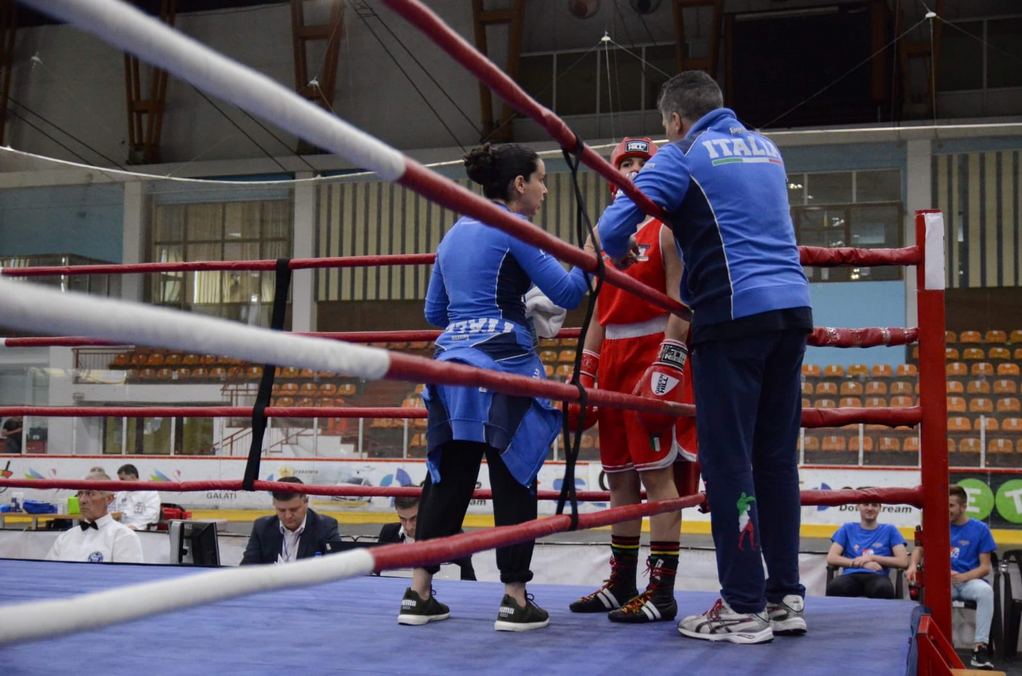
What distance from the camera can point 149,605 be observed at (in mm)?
650

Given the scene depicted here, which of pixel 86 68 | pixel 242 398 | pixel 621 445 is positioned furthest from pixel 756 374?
pixel 86 68

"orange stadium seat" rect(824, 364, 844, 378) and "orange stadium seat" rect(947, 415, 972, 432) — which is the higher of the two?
"orange stadium seat" rect(824, 364, 844, 378)

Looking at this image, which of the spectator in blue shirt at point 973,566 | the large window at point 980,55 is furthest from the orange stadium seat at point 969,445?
the large window at point 980,55

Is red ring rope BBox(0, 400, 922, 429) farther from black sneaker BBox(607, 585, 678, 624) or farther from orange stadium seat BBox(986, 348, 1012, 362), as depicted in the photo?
orange stadium seat BBox(986, 348, 1012, 362)

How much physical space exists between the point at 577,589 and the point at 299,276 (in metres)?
9.48

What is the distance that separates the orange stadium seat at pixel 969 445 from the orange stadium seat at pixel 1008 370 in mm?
1097

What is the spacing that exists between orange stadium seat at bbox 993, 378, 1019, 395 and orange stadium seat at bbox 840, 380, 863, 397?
1.14 m

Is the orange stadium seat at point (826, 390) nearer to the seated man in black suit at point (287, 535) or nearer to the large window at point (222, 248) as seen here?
the large window at point (222, 248)

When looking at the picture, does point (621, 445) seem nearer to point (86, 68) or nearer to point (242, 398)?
point (242, 398)

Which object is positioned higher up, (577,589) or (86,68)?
(86,68)

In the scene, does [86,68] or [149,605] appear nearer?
[149,605]

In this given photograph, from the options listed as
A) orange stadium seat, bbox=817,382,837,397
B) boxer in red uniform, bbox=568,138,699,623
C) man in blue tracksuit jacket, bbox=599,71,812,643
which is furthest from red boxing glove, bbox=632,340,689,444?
orange stadium seat, bbox=817,382,837,397

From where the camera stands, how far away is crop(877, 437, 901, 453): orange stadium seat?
7697 mm

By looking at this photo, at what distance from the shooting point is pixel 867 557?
455cm
